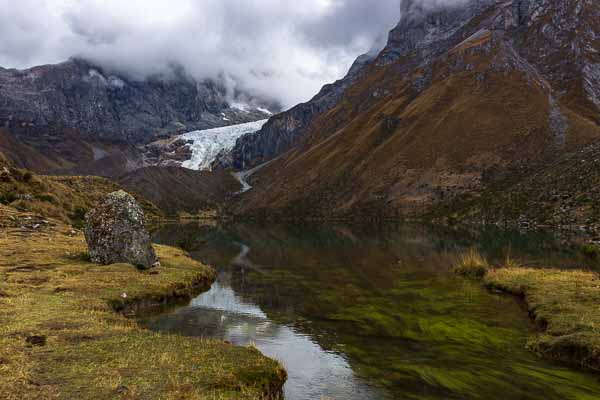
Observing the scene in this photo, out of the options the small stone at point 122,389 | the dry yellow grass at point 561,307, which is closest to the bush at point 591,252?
the dry yellow grass at point 561,307

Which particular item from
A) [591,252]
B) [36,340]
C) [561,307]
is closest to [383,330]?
[561,307]

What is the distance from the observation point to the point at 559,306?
2927 cm

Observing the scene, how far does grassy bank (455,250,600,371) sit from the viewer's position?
72.3 feet

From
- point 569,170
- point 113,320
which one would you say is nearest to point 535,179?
point 569,170

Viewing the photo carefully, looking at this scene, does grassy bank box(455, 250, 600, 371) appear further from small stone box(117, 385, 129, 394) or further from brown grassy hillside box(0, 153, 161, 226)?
brown grassy hillside box(0, 153, 161, 226)

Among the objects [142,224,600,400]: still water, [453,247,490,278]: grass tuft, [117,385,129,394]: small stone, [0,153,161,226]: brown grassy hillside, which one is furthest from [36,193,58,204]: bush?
[117,385,129,394]: small stone

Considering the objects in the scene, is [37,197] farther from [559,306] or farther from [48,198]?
[559,306]

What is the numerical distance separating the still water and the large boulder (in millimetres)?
8685

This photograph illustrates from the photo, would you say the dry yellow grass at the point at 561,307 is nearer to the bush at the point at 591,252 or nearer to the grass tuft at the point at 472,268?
the grass tuft at the point at 472,268

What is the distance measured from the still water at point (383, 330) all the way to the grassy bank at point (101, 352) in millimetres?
2497

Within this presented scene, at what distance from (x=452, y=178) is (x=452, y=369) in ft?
570

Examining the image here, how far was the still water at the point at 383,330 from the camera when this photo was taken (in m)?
18.3

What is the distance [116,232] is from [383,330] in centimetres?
2737

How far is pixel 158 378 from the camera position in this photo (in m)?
16.2
